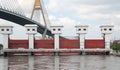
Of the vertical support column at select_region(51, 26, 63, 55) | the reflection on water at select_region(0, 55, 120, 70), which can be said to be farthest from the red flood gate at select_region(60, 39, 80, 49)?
the reflection on water at select_region(0, 55, 120, 70)

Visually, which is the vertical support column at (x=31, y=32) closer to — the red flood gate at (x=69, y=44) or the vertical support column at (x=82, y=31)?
the red flood gate at (x=69, y=44)

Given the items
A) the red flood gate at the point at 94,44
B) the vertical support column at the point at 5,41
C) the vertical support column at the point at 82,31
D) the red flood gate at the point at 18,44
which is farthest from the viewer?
the red flood gate at the point at 18,44

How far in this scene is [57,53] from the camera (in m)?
62.3

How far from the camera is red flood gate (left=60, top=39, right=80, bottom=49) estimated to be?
212 ft

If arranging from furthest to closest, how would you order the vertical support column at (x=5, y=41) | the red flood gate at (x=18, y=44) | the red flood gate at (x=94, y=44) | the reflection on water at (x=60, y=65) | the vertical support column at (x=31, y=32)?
1. the red flood gate at (x=18, y=44)
2. the red flood gate at (x=94, y=44)
3. the vertical support column at (x=5, y=41)
4. the vertical support column at (x=31, y=32)
5. the reflection on water at (x=60, y=65)

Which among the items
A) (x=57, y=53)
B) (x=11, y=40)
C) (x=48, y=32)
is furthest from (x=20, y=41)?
(x=48, y=32)

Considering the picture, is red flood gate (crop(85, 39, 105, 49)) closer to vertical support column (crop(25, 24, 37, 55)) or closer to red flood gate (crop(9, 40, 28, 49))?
vertical support column (crop(25, 24, 37, 55))

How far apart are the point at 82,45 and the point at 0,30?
1657 cm

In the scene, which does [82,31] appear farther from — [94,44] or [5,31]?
[5,31]

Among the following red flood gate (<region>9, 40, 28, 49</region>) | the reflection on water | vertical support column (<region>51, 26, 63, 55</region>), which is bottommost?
the reflection on water

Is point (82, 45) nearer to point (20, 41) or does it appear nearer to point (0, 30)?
point (20, 41)

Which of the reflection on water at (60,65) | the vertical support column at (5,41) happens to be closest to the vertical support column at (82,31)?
the vertical support column at (5,41)

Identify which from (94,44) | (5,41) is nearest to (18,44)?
(5,41)

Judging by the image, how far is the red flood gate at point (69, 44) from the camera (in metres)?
64.6
